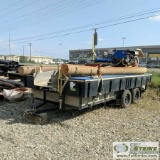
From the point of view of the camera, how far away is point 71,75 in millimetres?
6410

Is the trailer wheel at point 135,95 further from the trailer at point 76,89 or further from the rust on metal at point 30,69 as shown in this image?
the rust on metal at point 30,69

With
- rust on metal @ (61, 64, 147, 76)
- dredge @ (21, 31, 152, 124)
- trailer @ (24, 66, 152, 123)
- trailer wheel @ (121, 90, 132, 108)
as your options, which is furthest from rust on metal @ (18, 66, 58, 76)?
trailer wheel @ (121, 90, 132, 108)

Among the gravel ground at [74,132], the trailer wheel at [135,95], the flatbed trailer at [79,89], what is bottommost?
the gravel ground at [74,132]

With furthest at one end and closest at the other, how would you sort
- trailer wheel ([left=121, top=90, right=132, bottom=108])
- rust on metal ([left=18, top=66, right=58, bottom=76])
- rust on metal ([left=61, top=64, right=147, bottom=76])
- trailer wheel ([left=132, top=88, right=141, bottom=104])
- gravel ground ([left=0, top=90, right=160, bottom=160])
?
trailer wheel ([left=132, top=88, right=141, bottom=104]) < trailer wheel ([left=121, top=90, right=132, bottom=108]) < rust on metal ([left=18, top=66, right=58, bottom=76]) < rust on metal ([left=61, top=64, right=147, bottom=76]) < gravel ground ([left=0, top=90, right=160, bottom=160])

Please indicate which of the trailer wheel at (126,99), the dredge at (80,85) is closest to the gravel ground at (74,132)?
the trailer wheel at (126,99)

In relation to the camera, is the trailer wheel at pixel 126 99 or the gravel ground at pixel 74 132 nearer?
the gravel ground at pixel 74 132

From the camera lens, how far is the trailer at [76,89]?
616cm

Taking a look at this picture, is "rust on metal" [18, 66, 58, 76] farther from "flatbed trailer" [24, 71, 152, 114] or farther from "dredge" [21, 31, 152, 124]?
"flatbed trailer" [24, 71, 152, 114]

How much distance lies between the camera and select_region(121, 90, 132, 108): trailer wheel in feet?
27.1

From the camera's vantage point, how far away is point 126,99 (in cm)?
862

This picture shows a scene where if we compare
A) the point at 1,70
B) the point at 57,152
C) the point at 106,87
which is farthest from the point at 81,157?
the point at 1,70

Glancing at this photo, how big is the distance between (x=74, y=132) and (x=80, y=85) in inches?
47.1

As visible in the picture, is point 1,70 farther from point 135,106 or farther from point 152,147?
point 152,147

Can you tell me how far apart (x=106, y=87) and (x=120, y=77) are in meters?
0.95
